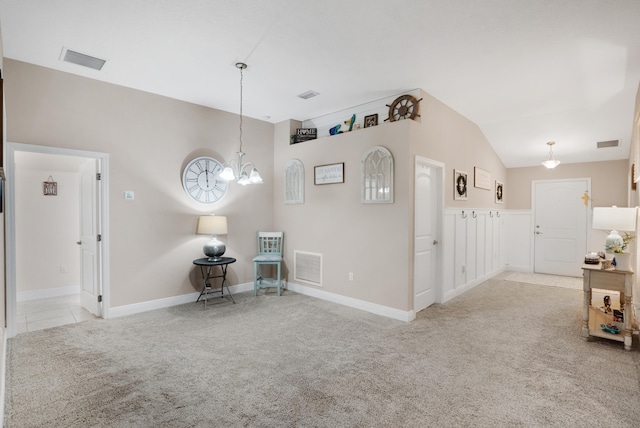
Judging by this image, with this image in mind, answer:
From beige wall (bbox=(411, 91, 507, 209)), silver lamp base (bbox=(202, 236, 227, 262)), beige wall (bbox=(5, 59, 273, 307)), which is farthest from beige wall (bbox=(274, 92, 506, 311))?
silver lamp base (bbox=(202, 236, 227, 262))

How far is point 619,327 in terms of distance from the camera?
3.29 metres

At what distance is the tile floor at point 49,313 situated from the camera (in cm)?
374

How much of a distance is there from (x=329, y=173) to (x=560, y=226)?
5.23 meters

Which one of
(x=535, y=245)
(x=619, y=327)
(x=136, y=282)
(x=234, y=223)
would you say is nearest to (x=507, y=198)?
(x=535, y=245)

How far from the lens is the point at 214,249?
177 inches

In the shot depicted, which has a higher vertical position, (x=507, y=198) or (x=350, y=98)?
(x=350, y=98)

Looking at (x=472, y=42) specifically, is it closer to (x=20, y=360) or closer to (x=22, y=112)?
(x=22, y=112)

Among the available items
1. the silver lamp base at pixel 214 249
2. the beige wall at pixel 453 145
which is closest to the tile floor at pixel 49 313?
the silver lamp base at pixel 214 249

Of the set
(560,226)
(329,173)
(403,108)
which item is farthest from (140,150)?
(560,226)

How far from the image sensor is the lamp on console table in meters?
3.24

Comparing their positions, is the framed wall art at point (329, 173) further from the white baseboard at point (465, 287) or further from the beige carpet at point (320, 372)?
the white baseboard at point (465, 287)

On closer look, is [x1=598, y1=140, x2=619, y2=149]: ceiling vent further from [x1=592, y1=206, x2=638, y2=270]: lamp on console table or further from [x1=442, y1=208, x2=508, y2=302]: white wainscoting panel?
[x1=592, y1=206, x2=638, y2=270]: lamp on console table

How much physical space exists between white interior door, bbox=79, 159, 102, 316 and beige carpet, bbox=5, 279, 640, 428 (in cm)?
50

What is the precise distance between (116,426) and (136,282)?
2.45 meters
